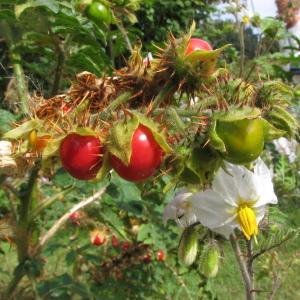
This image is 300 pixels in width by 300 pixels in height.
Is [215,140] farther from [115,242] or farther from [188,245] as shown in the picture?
[115,242]

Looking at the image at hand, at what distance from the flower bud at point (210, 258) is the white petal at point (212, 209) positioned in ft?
0.27

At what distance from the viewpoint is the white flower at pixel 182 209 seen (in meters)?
0.88

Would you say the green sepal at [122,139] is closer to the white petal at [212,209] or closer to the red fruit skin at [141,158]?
the red fruit skin at [141,158]

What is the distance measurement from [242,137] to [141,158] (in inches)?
4.8

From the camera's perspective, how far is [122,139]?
2.04 feet

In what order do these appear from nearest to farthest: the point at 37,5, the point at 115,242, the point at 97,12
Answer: the point at 37,5 → the point at 97,12 → the point at 115,242

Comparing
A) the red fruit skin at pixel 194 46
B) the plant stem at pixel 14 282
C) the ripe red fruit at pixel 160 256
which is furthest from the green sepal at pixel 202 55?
the ripe red fruit at pixel 160 256

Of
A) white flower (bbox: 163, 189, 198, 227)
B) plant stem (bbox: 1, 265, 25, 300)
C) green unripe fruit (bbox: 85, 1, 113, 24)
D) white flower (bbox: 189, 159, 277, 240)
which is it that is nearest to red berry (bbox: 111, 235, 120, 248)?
plant stem (bbox: 1, 265, 25, 300)

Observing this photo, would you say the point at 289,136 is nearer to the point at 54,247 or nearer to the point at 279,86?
the point at 279,86

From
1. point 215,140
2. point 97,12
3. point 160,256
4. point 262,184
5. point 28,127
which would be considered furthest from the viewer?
point 160,256

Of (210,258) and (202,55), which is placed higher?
(202,55)

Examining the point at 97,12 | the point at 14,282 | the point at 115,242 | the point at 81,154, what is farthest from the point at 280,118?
the point at 115,242

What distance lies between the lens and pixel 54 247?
5.92ft

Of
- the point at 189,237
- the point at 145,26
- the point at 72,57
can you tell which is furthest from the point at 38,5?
the point at 145,26
